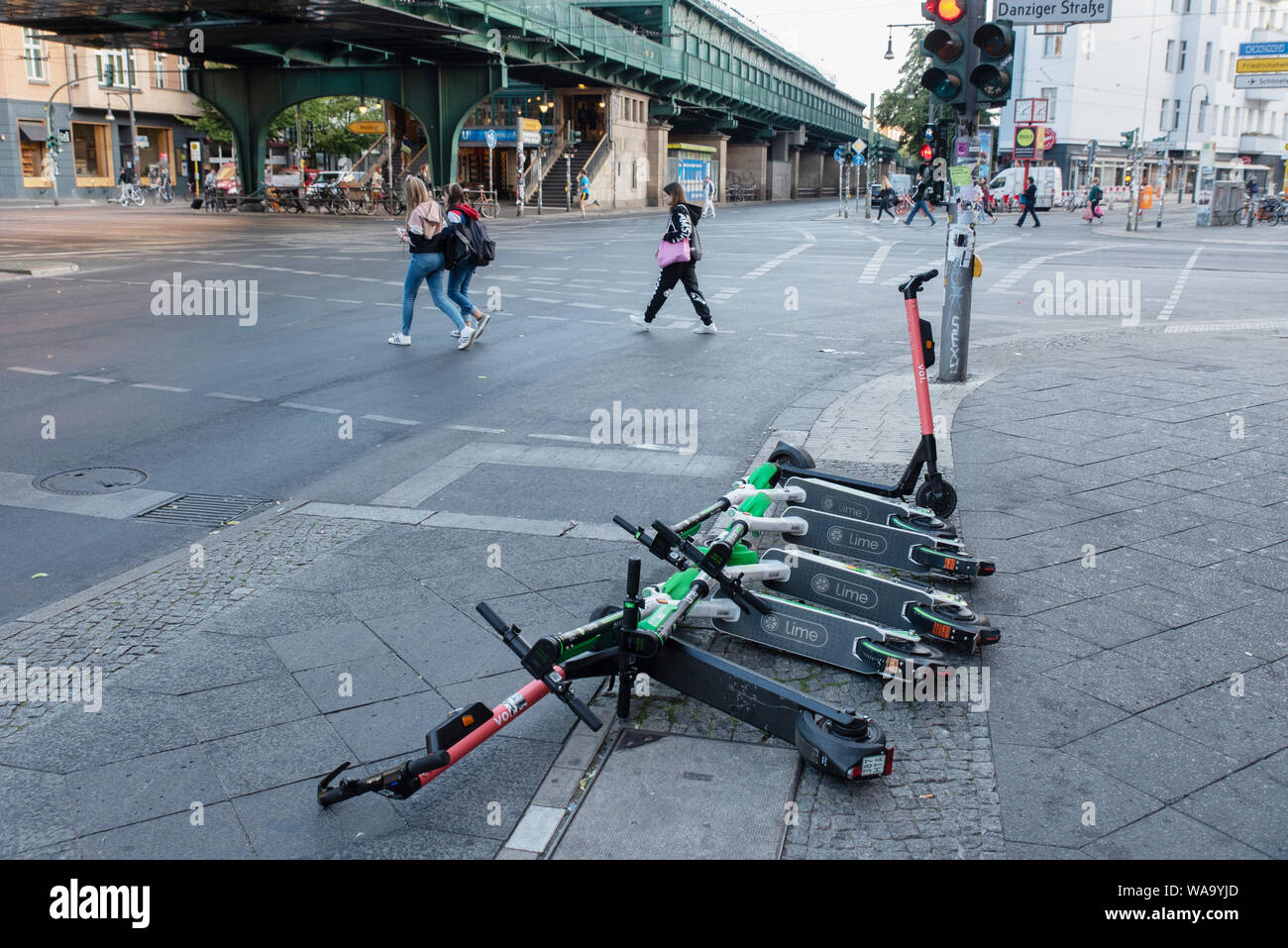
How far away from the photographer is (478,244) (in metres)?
12.3

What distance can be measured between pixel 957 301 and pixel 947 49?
6.94 ft

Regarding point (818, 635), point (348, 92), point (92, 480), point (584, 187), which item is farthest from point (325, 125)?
point (818, 635)

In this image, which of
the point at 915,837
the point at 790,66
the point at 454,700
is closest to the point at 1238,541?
the point at 915,837

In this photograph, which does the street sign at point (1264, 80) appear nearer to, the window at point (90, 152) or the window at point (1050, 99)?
the window at point (1050, 99)

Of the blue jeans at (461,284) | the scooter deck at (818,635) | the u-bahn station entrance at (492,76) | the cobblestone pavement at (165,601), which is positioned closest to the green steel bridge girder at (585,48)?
the u-bahn station entrance at (492,76)

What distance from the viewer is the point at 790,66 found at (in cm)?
9012

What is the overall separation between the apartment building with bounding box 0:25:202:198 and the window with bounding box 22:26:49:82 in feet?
0.15

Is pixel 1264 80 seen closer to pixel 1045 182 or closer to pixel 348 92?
pixel 1045 182

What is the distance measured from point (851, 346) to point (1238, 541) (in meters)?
7.30

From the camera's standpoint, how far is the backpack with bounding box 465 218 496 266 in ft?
39.9

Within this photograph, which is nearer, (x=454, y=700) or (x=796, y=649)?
(x=454, y=700)
